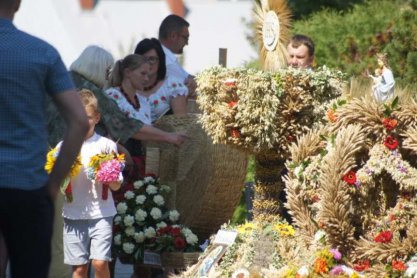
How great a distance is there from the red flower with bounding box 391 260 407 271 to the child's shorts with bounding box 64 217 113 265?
6.08 feet

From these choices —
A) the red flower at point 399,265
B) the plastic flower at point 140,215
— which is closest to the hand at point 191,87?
the plastic flower at point 140,215

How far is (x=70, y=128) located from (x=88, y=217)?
2.73 m

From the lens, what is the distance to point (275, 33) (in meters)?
7.35

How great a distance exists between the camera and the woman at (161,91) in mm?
8664

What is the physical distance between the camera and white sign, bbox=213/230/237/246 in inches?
282

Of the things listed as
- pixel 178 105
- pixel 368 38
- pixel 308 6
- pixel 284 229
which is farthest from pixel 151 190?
pixel 308 6

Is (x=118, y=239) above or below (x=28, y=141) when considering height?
below

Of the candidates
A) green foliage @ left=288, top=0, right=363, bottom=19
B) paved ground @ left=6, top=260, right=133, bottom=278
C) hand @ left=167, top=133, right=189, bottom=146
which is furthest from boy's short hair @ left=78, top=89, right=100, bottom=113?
green foliage @ left=288, top=0, right=363, bottom=19

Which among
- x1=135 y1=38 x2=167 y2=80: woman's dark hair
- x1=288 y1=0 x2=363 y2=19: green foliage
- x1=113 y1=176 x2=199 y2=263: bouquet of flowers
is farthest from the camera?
x1=288 y1=0 x2=363 y2=19: green foliage

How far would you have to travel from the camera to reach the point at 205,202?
832 cm

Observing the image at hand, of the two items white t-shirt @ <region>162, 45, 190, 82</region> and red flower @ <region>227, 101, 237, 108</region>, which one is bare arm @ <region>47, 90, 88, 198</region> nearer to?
red flower @ <region>227, 101, 237, 108</region>

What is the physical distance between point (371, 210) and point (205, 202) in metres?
2.25

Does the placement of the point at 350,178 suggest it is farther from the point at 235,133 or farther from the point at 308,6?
the point at 308,6

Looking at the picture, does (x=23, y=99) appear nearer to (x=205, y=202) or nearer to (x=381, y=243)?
(x=381, y=243)
